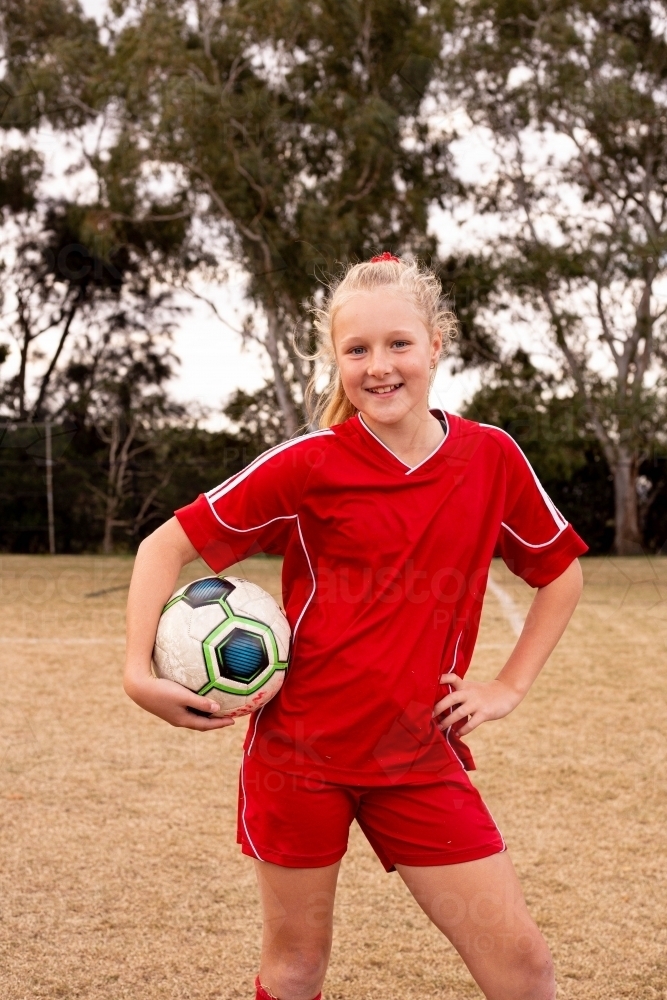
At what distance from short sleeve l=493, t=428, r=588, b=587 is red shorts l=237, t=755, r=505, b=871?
17.7 inches

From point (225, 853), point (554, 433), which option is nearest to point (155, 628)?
point (225, 853)

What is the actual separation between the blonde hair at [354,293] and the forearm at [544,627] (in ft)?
1.84

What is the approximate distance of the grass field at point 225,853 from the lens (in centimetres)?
272

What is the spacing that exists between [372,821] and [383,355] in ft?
2.85

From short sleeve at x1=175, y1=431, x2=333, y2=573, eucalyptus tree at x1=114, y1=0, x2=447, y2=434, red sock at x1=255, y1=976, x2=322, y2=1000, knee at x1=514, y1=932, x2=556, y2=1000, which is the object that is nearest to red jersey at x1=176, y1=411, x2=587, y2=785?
short sleeve at x1=175, y1=431, x2=333, y2=573

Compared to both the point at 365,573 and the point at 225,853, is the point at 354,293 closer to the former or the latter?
the point at 365,573

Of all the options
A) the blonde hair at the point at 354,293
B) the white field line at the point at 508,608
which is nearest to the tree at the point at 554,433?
the white field line at the point at 508,608

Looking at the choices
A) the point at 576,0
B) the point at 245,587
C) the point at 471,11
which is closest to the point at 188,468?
the point at 471,11

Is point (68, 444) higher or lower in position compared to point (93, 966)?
higher

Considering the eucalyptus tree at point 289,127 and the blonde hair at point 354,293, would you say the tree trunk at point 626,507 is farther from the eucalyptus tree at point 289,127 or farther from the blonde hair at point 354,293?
the blonde hair at point 354,293

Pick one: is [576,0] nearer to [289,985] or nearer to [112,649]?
[112,649]

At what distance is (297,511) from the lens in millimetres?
1952

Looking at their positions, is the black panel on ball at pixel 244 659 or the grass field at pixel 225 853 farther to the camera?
the grass field at pixel 225 853

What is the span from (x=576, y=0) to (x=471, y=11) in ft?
7.20
